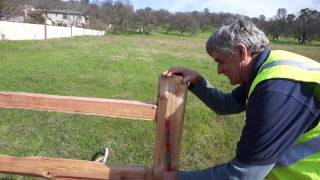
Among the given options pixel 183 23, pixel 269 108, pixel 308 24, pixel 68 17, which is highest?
pixel 269 108

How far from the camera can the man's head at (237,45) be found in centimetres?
237

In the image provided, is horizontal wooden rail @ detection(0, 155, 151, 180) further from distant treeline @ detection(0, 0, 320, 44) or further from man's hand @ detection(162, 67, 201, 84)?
distant treeline @ detection(0, 0, 320, 44)

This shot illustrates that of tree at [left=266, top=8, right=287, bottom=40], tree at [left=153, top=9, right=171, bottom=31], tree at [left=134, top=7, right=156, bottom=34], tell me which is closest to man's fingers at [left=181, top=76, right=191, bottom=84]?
tree at [left=266, top=8, right=287, bottom=40]

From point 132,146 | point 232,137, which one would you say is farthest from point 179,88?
point 232,137

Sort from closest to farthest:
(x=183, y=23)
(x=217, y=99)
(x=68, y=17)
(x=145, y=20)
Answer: (x=217, y=99) → (x=145, y=20) → (x=183, y=23) → (x=68, y=17)

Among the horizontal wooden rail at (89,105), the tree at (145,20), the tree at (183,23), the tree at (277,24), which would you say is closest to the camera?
the horizontal wooden rail at (89,105)

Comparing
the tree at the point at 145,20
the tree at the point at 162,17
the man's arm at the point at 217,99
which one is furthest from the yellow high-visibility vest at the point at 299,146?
the tree at the point at 162,17

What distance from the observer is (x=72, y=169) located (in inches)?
116

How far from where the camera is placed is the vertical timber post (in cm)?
278

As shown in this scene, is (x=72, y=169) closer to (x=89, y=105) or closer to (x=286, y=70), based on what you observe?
(x=89, y=105)

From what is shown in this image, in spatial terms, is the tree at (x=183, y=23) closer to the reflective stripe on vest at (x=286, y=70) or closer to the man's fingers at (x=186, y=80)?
the man's fingers at (x=186, y=80)

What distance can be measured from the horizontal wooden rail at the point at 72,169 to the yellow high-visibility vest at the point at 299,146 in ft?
2.78

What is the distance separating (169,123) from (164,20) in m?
110

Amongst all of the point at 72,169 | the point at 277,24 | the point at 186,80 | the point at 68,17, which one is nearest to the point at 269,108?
the point at 186,80
